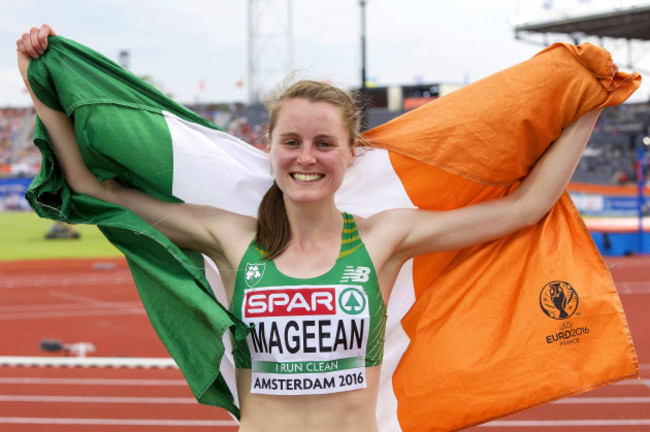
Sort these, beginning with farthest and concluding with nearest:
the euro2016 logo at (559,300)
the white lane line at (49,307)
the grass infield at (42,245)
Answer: the grass infield at (42,245)
the white lane line at (49,307)
the euro2016 logo at (559,300)

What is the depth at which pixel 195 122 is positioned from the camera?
2984 mm

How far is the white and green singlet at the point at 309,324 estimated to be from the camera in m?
2.38

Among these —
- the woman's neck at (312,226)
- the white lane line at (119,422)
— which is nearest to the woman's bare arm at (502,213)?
the woman's neck at (312,226)

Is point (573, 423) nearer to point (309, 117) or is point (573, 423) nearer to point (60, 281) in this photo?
point (309, 117)

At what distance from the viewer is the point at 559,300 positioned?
9.59 ft

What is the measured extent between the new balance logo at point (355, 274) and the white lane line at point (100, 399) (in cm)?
503

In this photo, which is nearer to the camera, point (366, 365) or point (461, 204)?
point (366, 365)

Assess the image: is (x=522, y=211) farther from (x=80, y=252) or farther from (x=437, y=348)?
(x=80, y=252)

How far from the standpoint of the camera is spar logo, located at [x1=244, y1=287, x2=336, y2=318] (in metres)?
2.37

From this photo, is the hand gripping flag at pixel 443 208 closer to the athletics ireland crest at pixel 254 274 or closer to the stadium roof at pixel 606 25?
the athletics ireland crest at pixel 254 274

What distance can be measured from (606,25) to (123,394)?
79.8 ft

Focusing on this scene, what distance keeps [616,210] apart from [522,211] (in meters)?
26.3

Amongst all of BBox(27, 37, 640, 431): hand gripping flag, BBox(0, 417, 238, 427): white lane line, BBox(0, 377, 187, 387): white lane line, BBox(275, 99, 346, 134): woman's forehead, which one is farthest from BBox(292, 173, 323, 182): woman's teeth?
BBox(0, 377, 187, 387): white lane line

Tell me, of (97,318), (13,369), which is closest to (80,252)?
(97,318)
